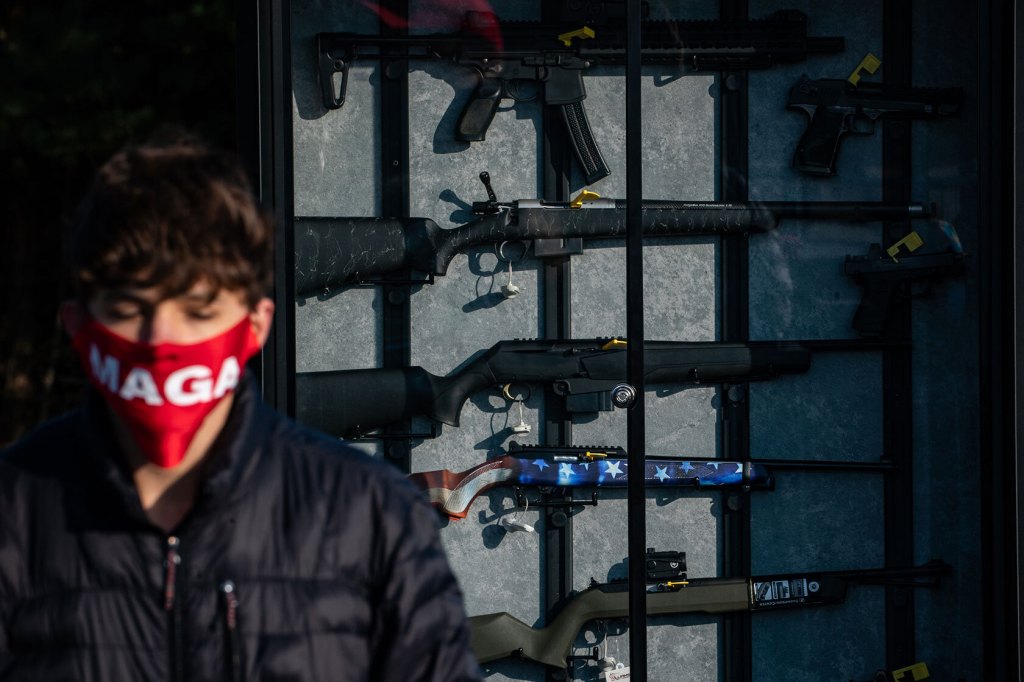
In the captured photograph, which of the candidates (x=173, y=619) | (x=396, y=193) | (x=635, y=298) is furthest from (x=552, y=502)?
(x=173, y=619)

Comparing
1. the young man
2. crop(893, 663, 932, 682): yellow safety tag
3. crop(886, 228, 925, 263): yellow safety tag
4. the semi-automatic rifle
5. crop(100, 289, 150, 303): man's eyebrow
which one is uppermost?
the semi-automatic rifle

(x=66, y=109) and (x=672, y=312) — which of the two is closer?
(x=672, y=312)

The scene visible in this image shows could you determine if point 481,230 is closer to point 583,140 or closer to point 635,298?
point 583,140

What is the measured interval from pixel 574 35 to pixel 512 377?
3.24 feet

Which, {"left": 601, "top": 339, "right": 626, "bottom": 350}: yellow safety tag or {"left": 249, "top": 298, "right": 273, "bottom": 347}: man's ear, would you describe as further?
{"left": 601, "top": 339, "right": 626, "bottom": 350}: yellow safety tag

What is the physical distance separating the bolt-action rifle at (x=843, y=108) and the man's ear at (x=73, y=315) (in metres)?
2.39

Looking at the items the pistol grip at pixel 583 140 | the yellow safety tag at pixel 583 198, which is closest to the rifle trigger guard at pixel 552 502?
the yellow safety tag at pixel 583 198

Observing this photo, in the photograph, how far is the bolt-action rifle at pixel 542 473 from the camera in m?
3.18

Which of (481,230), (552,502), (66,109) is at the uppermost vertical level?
(66,109)

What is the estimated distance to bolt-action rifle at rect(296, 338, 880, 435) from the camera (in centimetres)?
317

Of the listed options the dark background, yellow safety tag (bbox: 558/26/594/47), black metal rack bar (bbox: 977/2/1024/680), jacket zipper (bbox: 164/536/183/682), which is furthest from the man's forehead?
the dark background

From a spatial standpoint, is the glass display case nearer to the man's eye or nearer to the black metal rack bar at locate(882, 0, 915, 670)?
the black metal rack bar at locate(882, 0, 915, 670)

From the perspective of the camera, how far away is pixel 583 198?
3.22m

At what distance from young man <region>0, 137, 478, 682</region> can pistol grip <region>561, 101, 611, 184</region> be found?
1886mm
